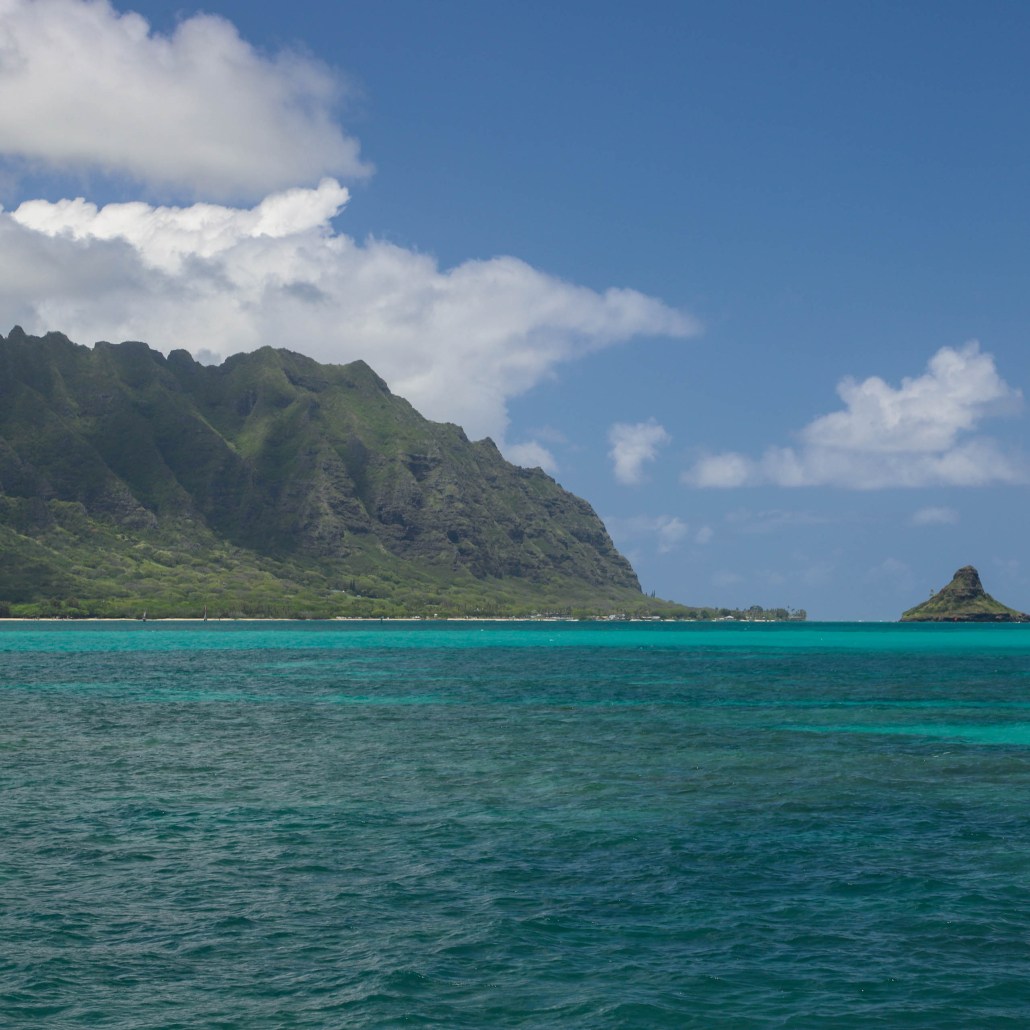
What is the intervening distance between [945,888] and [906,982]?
9.86m

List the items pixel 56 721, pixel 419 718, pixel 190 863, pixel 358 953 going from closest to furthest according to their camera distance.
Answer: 1. pixel 358 953
2. pixel 190 863
3. pixel 56 721
4. pixel 419 718

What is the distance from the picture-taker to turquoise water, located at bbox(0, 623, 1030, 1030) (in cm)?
2639

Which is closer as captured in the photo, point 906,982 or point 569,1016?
point 569,1016

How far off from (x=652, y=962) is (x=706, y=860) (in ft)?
38.3

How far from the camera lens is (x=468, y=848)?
41750mm

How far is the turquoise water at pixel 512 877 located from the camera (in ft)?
86.6

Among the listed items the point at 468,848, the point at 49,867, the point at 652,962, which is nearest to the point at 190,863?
the point at 49,867

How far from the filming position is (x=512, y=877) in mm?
37375

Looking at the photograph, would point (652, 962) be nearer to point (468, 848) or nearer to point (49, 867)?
point (468, 848)

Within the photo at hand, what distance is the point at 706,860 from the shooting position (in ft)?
131

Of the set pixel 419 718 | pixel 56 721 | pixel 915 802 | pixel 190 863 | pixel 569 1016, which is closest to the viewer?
pixel 569 1016

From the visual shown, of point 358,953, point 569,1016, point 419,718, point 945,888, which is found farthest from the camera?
point 419,718

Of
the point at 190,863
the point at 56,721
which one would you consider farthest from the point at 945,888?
the point at 56,721

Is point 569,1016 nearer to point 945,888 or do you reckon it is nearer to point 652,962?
point 652,962
